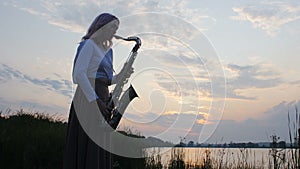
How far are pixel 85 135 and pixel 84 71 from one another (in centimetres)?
68

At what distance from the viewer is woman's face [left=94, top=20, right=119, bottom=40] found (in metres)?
4.00

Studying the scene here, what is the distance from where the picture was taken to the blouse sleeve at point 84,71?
378 cm

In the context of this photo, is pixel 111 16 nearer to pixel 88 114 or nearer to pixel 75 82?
pixel 75 82

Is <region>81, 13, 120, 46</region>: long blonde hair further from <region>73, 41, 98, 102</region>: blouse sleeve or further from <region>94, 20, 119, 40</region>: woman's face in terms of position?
<region>73, 41, 98, 102</region>: blouse sleeve

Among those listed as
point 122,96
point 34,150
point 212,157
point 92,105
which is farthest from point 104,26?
point 212,157

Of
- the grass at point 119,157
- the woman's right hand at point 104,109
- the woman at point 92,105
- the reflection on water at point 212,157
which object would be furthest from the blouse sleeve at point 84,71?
the reflection on water at point 212,157

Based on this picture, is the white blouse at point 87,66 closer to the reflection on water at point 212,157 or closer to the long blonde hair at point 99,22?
the long blonde hair at point 99,22

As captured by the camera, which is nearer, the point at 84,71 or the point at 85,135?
the point at 84,71

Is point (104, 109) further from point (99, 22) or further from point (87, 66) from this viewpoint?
point (99, 22)

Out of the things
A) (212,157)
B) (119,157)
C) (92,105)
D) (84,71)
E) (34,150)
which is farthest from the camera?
(212,157)

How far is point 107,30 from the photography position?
4.03 meters

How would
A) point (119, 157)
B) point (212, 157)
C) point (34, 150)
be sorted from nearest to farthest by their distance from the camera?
point (34, 150) < point (119, 157) < point (212, 157)

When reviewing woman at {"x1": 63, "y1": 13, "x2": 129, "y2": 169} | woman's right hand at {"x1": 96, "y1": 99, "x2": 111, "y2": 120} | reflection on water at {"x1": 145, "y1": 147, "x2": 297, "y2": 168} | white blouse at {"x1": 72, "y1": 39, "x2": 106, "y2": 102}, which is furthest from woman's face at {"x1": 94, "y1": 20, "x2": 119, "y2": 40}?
reflection on water at {"x1": 145, "y1": 147, "x2": 297, "y2": 168}

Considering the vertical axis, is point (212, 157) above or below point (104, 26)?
below
